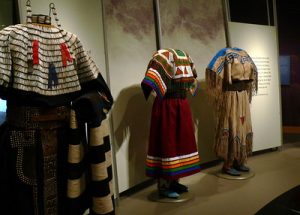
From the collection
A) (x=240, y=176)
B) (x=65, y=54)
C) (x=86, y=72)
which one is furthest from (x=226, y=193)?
(x=65, y=54)

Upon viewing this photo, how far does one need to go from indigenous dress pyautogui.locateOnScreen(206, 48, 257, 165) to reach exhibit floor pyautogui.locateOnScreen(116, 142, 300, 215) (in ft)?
1.00

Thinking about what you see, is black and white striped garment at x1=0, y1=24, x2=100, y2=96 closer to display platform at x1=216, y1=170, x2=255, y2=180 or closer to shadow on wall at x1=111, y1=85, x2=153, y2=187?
shadow on wall at x1=111, y1=85, x2=153, y2=187

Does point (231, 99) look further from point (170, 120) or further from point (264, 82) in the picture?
point (264, 82)

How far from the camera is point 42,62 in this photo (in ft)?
4.42

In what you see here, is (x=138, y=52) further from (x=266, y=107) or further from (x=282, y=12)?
(x=282, y=12)

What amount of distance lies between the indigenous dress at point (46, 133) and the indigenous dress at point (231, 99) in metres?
1.81

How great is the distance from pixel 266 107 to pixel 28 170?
3370 millimetres

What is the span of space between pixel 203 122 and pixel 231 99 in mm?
601

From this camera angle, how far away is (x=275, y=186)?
283 centimetres

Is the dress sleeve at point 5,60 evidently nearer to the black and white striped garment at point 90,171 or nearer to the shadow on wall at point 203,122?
the black and white striped garment at point 90,171

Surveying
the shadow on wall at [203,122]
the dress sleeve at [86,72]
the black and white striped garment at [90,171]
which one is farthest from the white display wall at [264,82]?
the black and white striped garment at [90,171]

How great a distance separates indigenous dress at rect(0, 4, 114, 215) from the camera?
129 centimetres


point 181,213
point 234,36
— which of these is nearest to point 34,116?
point 181,213

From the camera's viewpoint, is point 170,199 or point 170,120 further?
point 170,199
